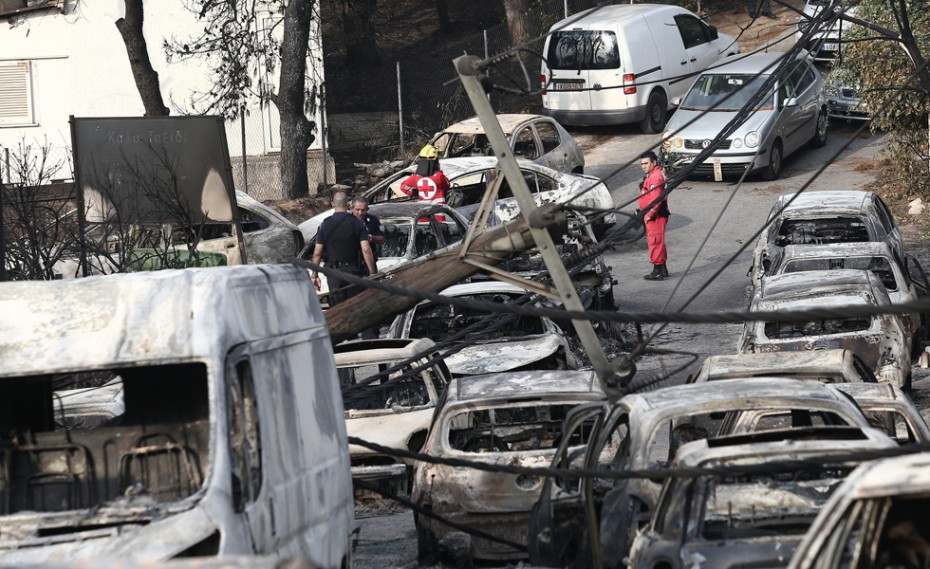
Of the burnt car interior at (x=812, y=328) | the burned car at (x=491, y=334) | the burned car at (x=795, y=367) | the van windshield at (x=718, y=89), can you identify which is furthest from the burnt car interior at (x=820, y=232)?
the van windshield at (x=718, y=89)

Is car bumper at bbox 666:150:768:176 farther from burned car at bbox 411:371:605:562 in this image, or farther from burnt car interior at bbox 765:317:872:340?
burned car at bbox 411:371:605:562

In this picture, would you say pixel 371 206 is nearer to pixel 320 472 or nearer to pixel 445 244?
pixel 445 244

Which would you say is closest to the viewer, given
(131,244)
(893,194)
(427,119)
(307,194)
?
(131,244)

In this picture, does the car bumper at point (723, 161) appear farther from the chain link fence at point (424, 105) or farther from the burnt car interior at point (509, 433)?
the burnt car interior at point (509, 433)

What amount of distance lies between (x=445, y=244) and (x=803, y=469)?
36.0 feet

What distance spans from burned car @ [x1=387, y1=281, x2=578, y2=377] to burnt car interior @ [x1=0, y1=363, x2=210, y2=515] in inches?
172

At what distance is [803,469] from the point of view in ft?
20.7

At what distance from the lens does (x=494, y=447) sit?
9.78 meters

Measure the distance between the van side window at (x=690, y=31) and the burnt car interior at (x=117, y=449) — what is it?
22121 mm

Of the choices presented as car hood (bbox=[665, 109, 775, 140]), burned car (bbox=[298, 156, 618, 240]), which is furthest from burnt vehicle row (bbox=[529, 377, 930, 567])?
car hood (bbox=[665, 109, 775, 140])

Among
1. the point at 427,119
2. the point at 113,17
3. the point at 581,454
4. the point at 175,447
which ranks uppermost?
the point at 113,17

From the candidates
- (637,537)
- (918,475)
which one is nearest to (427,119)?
(637,537)

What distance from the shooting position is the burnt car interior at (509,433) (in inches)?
384

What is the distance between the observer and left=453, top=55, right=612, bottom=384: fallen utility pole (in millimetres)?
8242
